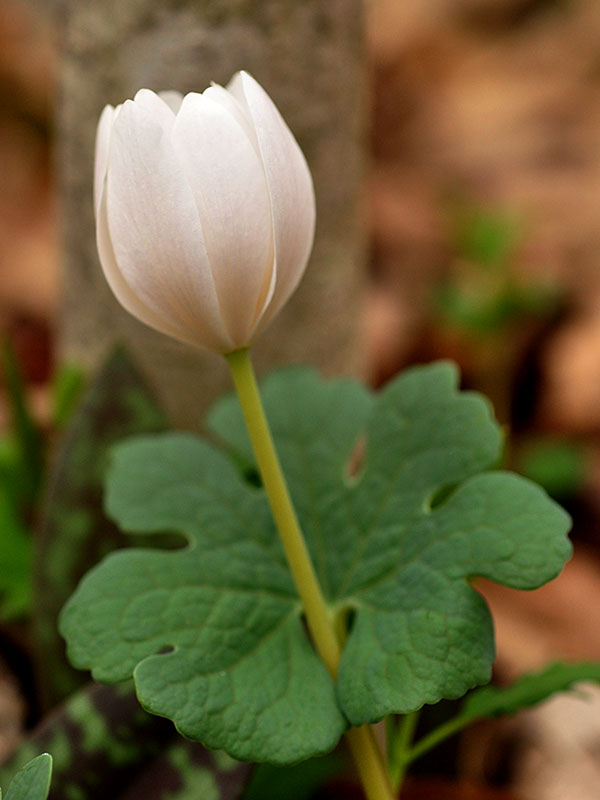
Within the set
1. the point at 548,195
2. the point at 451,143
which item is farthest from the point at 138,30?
the point at 451,143

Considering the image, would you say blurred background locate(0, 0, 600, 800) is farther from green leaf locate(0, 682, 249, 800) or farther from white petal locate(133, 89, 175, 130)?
white petal locate(133, 89, 175, 130)

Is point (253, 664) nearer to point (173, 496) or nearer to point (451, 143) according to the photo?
point (173, 496)

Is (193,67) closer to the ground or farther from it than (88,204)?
farther from it

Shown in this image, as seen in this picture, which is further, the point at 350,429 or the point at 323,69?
the point at 323,69

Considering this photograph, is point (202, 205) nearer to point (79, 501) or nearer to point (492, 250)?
point (79, 501)

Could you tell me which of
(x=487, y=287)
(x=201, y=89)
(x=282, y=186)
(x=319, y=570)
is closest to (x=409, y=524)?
(x=319, y=570)

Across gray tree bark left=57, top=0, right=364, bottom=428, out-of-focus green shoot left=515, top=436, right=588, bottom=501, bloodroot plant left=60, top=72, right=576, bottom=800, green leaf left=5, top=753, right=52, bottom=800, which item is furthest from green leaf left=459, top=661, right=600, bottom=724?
out-of-focus green shoot left=515, top=436, right=588, bottom=501

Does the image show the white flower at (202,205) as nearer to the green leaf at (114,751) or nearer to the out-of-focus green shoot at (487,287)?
the green leaf at (114,751)
